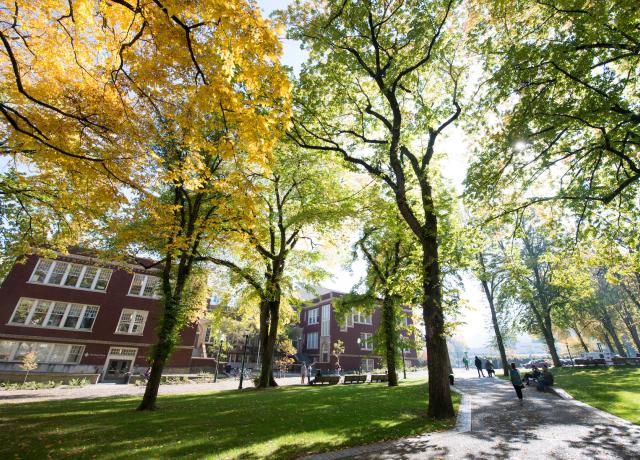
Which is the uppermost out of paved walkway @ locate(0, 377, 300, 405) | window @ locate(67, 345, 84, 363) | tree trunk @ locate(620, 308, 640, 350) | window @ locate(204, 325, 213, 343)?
tree trunk @ locate(620, 308, 640, 350)

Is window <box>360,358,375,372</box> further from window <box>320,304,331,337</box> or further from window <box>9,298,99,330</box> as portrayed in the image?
window <box>9,298,99,330</box>

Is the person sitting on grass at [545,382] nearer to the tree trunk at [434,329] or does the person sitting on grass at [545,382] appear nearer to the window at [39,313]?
the tree trunk at [434,329]

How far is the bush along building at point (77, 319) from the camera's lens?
26.6 metres

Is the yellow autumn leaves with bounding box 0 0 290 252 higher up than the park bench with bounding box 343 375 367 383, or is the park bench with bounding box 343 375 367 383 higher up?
the yellow autumn leaves with bounding box 0 0 290 252

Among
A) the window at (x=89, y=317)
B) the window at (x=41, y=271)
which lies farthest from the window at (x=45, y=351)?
the window at (x=41, y=271)

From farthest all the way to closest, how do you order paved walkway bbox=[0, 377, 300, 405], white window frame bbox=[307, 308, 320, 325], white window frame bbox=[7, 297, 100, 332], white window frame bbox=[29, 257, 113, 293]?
white window frame bbox=[307, 308, 320, 325] → white window frame bbox=[29, 257, 113, 293] → white window frame bbox=[7, 297, 100, 332] → paved walkway bbox=[0, 377, 300, 405]

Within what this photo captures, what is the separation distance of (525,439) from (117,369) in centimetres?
3460

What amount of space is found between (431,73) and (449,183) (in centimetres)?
727

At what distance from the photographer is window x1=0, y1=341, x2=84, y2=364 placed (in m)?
25.9

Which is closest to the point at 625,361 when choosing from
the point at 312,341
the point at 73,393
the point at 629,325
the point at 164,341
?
the point at 629,325

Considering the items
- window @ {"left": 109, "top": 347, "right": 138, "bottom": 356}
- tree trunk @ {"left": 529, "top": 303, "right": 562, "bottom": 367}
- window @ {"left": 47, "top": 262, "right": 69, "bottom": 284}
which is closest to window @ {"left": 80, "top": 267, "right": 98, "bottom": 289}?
window @ {"left": 47, "top": 262, "right": 69, "bottom": 284}

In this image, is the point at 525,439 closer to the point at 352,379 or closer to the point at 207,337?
the point at 352,379

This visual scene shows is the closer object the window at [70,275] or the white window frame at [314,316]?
the window at [70,275]

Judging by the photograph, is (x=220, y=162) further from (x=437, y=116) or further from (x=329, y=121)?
(x=437, y=116)
